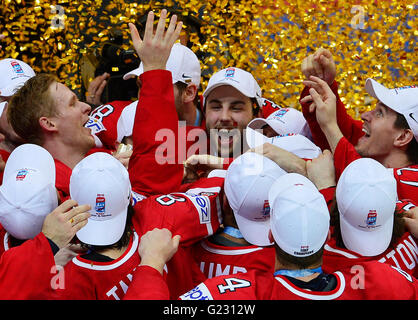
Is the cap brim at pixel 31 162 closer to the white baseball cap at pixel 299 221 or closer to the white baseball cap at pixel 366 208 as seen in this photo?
the white baseball cap at pixel 299 221

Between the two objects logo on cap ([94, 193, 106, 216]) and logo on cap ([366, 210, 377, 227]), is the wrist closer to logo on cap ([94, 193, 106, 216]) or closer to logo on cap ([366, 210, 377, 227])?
logo on cap ([94, 193, 106, 216])

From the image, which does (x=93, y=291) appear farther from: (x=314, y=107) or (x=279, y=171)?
(x=314, y=107)

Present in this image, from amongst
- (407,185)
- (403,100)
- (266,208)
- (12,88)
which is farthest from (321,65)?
(12,88)

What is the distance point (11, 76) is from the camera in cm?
A: 306

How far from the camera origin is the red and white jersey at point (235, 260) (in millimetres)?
1831

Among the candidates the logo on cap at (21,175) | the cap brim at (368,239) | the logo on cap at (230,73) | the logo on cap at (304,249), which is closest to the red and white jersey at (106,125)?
the logo on cap at (230,73)

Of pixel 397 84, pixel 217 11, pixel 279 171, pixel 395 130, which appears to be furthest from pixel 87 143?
pixel 397 84

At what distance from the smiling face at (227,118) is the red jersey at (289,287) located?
4.56ft

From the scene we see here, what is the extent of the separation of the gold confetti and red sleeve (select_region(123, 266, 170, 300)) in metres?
2.64

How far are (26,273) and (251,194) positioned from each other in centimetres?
75

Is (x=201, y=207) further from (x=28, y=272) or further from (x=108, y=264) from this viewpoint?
(x=28, y=272)

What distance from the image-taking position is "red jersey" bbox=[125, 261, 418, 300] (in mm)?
1425

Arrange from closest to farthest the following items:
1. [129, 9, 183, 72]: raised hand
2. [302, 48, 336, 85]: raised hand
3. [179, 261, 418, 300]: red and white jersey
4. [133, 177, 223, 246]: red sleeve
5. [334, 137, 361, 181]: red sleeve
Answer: [179, 261, 418, 300]: red and white jersey
[133, 177, 223, 246]: red sleeve
[129, 9, 183, 72]: raised hand
[334, 137, 361, 181]: red sleeve
[302, 48, 336, 85]: raised hand

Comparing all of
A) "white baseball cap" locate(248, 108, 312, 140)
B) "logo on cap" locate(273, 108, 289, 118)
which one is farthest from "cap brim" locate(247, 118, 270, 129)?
"logo on cap" locate(273, 108, 289, 118)
